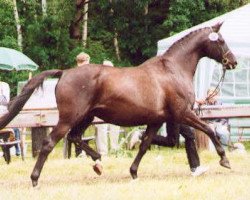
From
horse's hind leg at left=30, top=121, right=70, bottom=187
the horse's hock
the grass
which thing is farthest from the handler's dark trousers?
the horse's hock

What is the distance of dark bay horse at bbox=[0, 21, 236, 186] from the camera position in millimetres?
9797

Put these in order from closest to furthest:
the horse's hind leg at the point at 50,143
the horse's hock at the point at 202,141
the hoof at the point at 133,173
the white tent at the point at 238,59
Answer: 1. the horse's hind leg at the point at 50,143
2. the hoof at the point at 133,173
3. the horse's hock at the point at 202,141
4. the white tent at the point at 238,59

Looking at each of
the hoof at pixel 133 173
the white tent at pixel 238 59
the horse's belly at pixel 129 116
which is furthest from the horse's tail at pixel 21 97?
the white tent at pixel 238 59

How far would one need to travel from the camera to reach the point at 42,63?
3338cm

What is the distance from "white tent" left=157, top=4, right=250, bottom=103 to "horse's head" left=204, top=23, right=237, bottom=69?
7.29 m

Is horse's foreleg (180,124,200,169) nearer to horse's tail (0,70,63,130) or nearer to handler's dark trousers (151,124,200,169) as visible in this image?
handler's dark trousers (151,124,200,169)

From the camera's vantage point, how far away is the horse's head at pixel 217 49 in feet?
35.7

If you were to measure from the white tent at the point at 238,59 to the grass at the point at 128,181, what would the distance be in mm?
4883

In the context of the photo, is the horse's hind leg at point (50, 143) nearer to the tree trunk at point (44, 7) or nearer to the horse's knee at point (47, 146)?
the horse's knee at point (47, 146)

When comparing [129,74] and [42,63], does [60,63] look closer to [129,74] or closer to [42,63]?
[42,63]

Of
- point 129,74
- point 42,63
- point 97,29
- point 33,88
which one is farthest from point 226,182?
point 97,29

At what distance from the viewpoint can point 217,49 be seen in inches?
431

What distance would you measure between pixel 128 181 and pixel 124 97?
1.13 meters

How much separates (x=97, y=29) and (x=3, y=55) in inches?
685
